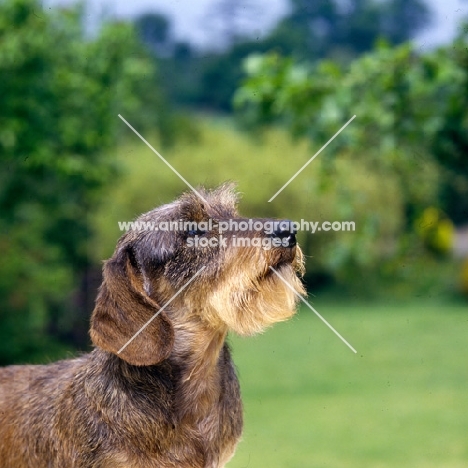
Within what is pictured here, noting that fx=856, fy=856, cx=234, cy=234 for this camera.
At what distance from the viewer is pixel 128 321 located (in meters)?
5.15

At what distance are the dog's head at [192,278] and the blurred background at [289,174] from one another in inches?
51.1

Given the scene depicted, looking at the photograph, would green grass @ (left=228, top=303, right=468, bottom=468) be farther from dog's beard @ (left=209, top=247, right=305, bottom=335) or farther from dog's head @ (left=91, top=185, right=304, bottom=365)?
dog's head @ (left=91, top=185, right=304, bottom=365)

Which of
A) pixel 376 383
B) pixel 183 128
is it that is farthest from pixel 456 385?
pixel 183 128

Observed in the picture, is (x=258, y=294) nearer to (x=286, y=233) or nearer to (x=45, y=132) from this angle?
(x=286, y=233)

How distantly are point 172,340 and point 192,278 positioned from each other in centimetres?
41

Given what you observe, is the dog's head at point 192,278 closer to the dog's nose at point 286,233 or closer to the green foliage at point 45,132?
the dog's nose at point 286,233

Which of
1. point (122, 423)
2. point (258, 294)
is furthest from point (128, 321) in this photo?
point (258, 294)

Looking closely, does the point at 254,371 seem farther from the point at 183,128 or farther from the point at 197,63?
the point at 183,128

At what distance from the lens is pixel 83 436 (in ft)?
17.2

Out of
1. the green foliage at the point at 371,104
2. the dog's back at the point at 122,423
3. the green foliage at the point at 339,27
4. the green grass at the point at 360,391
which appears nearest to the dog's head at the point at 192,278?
the dog's back at the point at 122,423

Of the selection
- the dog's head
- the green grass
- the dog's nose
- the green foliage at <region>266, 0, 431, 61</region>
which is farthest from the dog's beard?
the green foliage at <region>266, 0, 431, 61</region>

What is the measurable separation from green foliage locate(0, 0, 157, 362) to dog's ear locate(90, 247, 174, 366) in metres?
9.12

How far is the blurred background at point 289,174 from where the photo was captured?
1027 centimetres

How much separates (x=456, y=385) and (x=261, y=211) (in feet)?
42.5
